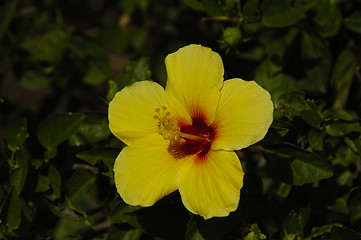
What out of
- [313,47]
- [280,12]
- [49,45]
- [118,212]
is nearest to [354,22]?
[313,47]

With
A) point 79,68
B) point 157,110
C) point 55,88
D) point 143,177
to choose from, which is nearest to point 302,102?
point 157,110

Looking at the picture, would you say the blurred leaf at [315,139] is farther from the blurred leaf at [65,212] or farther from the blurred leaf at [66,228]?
the blurred leaf at [66,228]

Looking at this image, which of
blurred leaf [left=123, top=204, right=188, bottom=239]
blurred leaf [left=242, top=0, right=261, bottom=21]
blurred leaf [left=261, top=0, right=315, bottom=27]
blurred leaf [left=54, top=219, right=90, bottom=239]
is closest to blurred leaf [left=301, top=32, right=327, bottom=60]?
blurred leaf [left=261, top=0, right=315, bottom=27]

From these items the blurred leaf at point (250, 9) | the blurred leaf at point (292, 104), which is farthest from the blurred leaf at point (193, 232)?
the blurred leaf at point (250, 9)

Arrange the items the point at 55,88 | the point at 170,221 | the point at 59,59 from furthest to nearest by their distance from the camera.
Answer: the point at 55,88 < the point at 59,59 < the point at 170,221

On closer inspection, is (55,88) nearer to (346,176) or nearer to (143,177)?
(143,177)

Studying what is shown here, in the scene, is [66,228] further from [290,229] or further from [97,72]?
[290,229]

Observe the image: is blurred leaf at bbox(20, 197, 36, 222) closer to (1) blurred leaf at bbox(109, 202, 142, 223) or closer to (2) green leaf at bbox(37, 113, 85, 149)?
(2) green leaf at bbox(37, 113, 85, 149)
